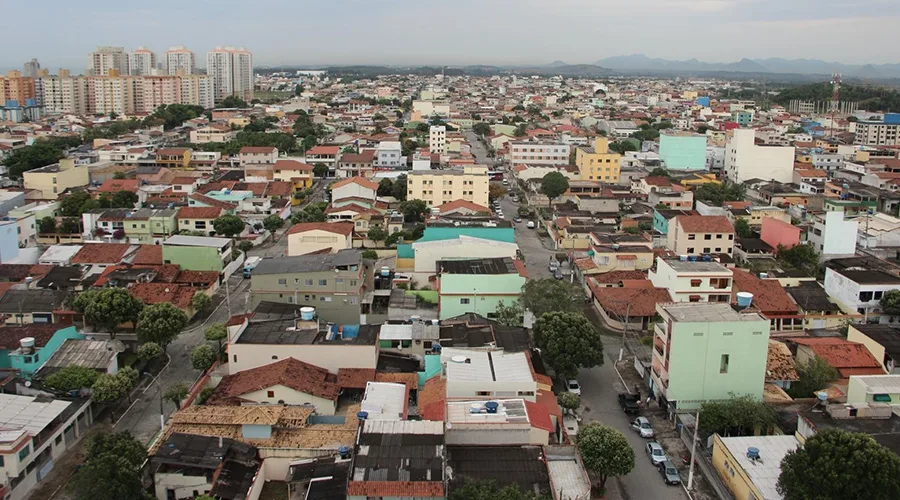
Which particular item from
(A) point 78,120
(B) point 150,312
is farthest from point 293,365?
(A) point 78,120

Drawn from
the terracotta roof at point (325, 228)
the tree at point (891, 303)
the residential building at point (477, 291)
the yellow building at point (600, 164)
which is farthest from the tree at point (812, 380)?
the yellow building at point (600, 164)

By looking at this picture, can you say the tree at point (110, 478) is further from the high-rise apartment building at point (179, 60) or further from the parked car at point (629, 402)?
the high-rise apartment building at point (179, 60)

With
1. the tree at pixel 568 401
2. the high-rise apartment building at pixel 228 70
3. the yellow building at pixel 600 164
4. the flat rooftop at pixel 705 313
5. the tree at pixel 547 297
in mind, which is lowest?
the tree at pixel 568 401

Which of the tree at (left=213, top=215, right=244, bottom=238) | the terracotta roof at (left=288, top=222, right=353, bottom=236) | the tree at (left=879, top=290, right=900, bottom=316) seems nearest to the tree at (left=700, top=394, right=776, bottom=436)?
the tree at (left=879, top=290, right=900, bottom=316)

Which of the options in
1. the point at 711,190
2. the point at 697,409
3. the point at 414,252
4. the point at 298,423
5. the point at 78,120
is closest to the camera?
the point at 298,423

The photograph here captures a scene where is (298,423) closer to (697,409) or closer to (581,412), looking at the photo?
(581,412)

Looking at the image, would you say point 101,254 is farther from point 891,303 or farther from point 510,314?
point 891,303
